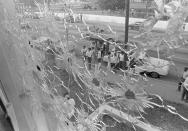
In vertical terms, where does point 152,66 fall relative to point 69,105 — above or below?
above

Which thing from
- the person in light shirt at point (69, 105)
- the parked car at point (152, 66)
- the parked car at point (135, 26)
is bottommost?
the person in light shirt at point (69, 105)

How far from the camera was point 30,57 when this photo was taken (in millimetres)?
302

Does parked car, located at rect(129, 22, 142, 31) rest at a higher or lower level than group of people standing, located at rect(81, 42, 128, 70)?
higher

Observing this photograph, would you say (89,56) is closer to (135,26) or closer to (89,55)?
(89,55)

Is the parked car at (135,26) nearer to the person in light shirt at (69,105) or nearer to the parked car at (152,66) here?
the parked car at (152,66)

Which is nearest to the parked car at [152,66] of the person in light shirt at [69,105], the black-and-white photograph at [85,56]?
the black-and-white photograph at [85,56]

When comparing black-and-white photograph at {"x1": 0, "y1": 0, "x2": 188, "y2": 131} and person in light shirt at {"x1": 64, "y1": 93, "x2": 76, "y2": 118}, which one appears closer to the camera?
black-and-white photograph at {"x1": 0, "y1": 0, "x2": 188, "y2": 131}

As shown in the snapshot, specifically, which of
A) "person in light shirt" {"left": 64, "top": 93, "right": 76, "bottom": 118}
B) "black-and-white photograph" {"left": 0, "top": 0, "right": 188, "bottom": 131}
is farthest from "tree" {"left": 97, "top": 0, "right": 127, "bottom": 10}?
"person in light shirt" {"left": 64, "top": 93, "right": 76, "bottom": 118}

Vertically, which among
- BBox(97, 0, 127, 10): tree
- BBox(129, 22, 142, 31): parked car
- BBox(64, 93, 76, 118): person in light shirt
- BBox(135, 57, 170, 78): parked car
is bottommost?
BBox(64, 93, 76, 118): person in light shirt

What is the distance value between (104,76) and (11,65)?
5.9 inches

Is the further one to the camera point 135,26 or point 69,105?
point 69,105

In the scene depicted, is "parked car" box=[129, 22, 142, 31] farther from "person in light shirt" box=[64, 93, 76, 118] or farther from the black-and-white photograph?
"person in light shirt" box=[64, 93, 76, 118]

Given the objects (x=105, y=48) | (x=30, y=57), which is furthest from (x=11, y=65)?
(x=105, y=48)

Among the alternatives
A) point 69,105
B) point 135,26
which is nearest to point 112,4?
point 135,26
